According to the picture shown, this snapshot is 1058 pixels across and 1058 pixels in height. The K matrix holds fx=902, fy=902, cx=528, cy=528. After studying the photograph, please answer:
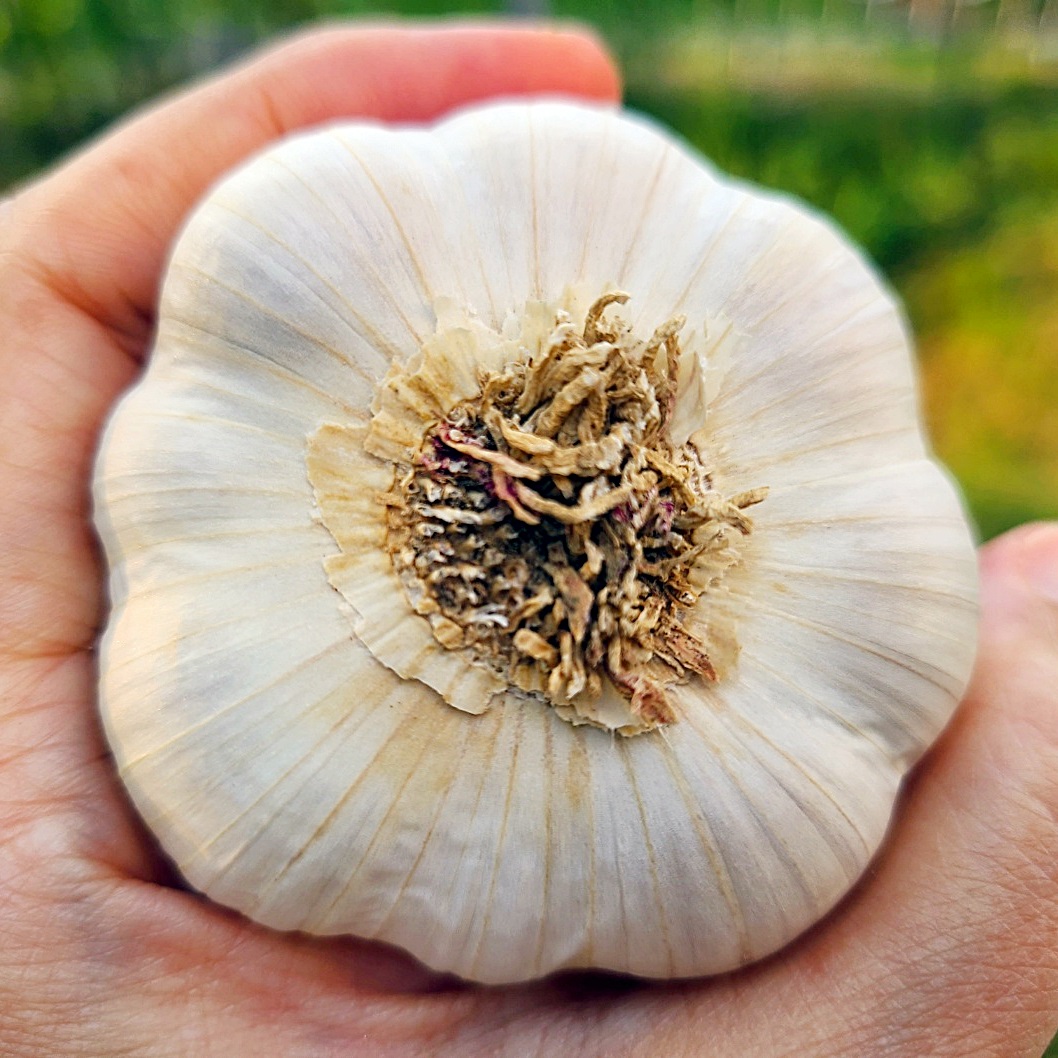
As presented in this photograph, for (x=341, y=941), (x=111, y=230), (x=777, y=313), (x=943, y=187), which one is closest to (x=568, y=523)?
(x=777, y=313)

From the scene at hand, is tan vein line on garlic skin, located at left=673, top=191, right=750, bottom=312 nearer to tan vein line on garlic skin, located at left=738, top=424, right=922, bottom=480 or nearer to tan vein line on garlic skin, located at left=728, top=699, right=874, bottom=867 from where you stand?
tan vein line on garlic skin, located at left=738, top=424, right=922, bottom=480

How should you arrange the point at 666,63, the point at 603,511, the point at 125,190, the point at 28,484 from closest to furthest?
the point at 603,511 → the point at 28,484 → the point at 125,190 → the point at 666,63

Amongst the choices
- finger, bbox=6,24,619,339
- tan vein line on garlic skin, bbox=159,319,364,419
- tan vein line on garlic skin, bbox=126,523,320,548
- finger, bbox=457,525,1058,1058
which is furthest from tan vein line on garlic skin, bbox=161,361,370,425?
finger, bbox=457,525,1058,1058

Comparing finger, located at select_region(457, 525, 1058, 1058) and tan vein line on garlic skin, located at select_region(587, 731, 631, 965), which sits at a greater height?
tan vein line on garlic skin, located at select_region(587, 731, 631, 965)

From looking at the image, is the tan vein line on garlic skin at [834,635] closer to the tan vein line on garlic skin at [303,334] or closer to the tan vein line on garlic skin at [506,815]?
the tan vein line on garlic skin at [506,815]

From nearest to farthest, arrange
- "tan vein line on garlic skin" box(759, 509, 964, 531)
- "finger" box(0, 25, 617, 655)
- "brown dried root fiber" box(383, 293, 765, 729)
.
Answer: "brown dried root fiber" box(383, 293, 765, 729) < "tan vein line on garlic skin" box(759, 509, 964, 531) < "finger" box(0, 25, 617, 655)

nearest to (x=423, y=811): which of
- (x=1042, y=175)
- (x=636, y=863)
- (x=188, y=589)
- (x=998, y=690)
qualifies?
(x=636, y=863)

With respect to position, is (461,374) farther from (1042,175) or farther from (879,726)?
(1042,175)

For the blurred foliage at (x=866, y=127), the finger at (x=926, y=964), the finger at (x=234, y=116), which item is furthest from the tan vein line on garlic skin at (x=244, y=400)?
the blurred foliage at (x=866, y=127)
